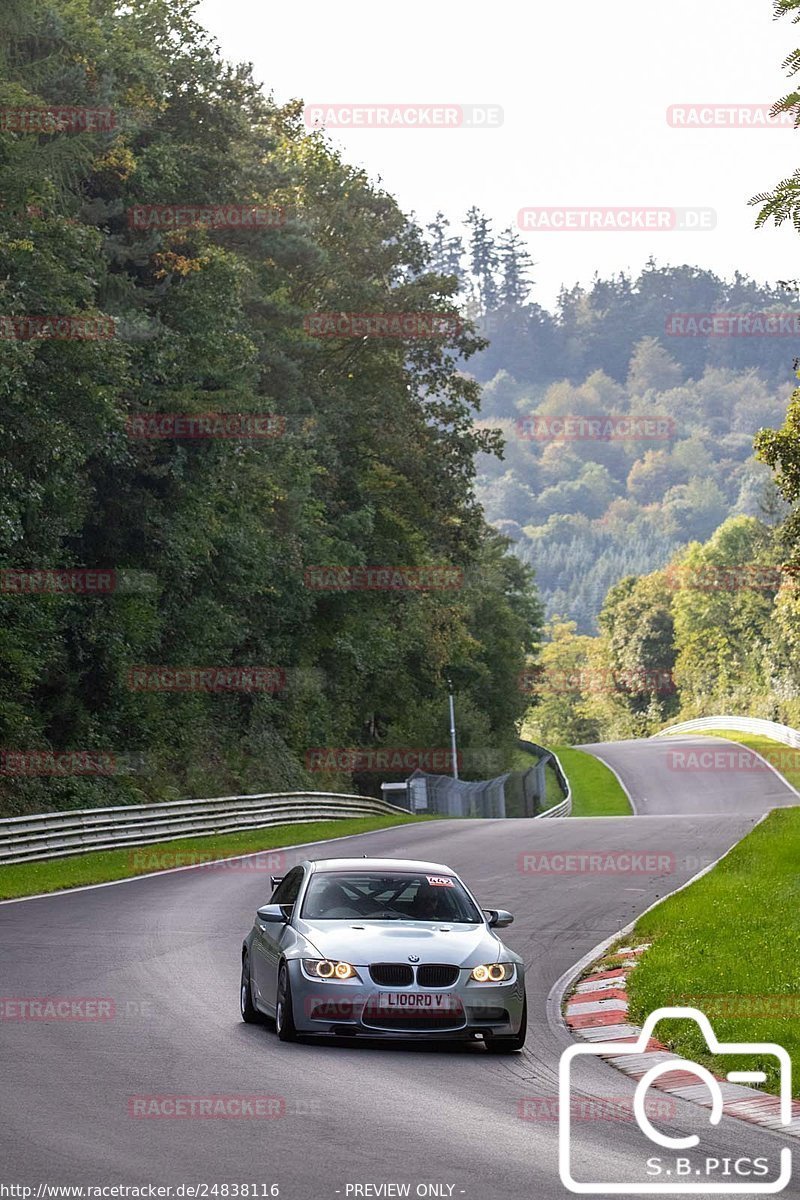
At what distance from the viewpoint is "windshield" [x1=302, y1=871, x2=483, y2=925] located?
41.1 feet

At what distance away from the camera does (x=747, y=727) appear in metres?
102

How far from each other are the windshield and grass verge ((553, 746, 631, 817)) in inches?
2111

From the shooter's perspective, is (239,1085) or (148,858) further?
(148,858)

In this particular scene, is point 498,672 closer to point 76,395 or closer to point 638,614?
point 76,395

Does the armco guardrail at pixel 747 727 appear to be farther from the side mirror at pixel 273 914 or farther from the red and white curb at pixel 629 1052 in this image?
the side mirror at pixel 273 914

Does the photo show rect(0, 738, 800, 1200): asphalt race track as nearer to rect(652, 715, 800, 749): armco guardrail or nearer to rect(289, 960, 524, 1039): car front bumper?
rect(289, 960, 524, 1039): car front bumper

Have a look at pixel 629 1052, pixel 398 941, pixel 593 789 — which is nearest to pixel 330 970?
pixel 398 941

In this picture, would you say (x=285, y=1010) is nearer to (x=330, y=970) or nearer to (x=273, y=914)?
(x=330, y=970)

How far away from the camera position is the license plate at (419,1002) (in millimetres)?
11508

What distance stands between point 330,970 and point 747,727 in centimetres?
9344

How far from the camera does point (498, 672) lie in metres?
93.2

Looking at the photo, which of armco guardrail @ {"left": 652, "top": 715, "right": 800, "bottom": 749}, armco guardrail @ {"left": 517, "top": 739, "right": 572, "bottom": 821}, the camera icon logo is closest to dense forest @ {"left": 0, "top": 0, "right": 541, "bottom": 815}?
armco guardrail @ {"left": 517, "top": 739, "right": 572, "bottom": 821}

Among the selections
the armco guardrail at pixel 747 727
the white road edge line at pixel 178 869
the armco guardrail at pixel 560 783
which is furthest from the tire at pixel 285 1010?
the armco guardrail at pixel 747 727

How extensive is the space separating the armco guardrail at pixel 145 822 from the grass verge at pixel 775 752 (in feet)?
108
